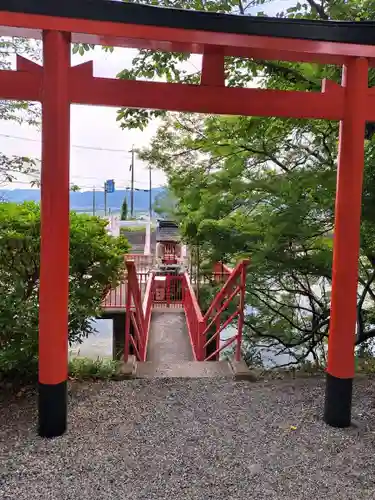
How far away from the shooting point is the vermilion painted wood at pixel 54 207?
2564 millimetres

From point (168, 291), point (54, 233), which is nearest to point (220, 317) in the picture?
point (54, 233)

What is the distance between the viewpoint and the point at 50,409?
2730 mm

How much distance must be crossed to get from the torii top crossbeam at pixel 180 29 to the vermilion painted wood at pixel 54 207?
0.47ft

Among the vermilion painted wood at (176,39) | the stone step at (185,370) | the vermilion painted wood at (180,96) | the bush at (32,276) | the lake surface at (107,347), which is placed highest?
the vermilion painted wood at (176,39)

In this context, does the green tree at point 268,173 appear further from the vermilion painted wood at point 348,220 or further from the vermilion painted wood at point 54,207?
the vermilion painted wood at point 54,207

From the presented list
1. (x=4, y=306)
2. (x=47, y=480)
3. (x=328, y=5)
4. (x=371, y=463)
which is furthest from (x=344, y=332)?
(x=328, y=5)

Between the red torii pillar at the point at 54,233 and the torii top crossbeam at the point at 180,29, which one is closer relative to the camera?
the torii top crossbeam at the point at 180,29

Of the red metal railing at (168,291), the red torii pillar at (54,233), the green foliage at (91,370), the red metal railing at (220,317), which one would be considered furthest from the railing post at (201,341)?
the red metal railing at (168,291)

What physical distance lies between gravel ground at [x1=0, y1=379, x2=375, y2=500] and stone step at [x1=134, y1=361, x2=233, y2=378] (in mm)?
309

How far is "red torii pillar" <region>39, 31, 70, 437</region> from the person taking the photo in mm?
2568

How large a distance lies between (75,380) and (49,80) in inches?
96.9

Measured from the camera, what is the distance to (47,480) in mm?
2293

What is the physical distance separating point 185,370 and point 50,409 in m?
1.64

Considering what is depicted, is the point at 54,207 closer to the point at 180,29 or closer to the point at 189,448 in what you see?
the point at 180,29
